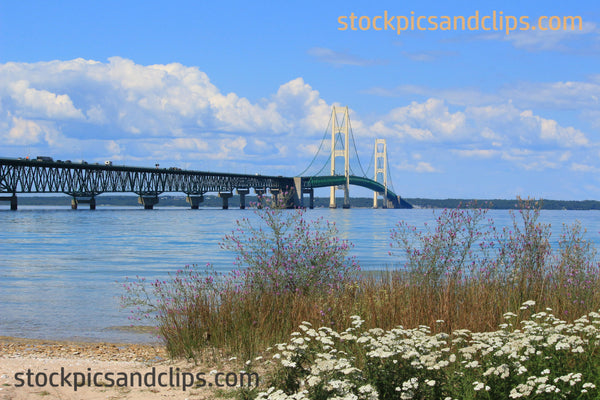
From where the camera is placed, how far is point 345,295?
32.7ft

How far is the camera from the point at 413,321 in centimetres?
889

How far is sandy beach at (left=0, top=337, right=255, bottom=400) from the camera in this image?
7.07 m

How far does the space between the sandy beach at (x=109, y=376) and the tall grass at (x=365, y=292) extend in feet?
1.55

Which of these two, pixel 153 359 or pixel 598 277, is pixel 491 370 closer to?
pixel 153 359

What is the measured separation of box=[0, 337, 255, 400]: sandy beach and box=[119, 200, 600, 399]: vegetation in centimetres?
46

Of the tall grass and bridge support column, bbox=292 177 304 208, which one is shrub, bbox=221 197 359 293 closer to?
the tall grass

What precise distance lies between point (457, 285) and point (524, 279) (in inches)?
46.7

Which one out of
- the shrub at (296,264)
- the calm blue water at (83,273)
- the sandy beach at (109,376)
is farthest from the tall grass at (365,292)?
the calm blue water at (83,273)

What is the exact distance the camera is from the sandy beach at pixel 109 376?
7.07 meters

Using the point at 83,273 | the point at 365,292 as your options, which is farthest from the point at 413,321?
the point at 83,273

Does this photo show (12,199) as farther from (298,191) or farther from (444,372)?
(444,372)

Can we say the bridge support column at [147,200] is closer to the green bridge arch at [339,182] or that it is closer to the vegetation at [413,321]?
the green bridge arch at [339,182]

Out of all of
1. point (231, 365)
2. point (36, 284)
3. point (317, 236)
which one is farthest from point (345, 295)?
point (36, 284)

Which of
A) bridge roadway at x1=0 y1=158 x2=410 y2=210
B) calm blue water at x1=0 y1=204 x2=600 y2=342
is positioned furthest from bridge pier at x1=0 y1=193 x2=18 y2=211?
calm blue water at x1=0 y1=204 x2=600 y2=342
